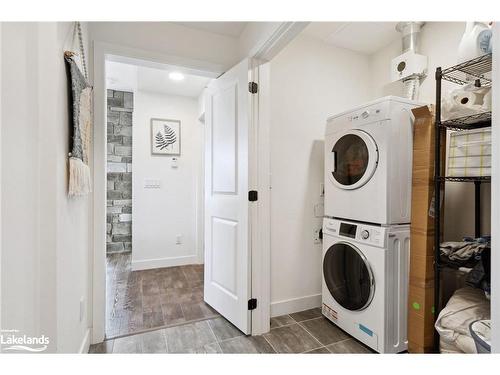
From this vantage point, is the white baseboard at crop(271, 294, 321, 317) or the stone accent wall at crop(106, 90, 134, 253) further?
the stone accent wall at crop(106, 90, 134, 253)

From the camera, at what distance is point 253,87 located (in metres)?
1.83

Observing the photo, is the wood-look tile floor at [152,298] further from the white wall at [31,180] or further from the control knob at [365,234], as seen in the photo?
the control knob at [365,234]

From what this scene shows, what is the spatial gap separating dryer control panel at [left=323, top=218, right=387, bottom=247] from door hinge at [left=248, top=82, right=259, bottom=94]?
114cm

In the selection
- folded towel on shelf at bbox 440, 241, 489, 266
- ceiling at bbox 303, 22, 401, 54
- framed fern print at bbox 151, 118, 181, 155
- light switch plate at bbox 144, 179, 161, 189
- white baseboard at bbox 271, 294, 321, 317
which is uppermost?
ceiling at bbox 303, 22, 401, 54

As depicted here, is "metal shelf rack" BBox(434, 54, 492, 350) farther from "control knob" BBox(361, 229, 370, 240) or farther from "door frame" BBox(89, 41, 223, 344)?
"door frame" BBox(89, 41, 223, 344)

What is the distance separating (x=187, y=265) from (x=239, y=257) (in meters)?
1.98

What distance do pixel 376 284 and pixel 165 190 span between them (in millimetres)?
2926

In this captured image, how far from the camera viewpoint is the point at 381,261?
5.21 ft

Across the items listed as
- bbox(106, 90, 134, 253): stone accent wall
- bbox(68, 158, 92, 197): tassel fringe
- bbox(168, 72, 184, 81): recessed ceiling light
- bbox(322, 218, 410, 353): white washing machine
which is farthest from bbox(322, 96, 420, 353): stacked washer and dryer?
bbox(106, 90, 134, 253): stone accent wall

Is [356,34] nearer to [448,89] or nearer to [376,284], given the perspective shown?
Result: [448,89]

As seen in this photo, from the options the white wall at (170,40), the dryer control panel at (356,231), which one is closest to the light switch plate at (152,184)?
the white wall at (170,40)

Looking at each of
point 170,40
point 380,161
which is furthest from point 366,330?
point 170,40

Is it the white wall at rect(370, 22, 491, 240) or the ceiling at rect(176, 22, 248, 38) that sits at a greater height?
the ceiling at rect(176, 22, 248, 38)

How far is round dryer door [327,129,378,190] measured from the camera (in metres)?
1.69
